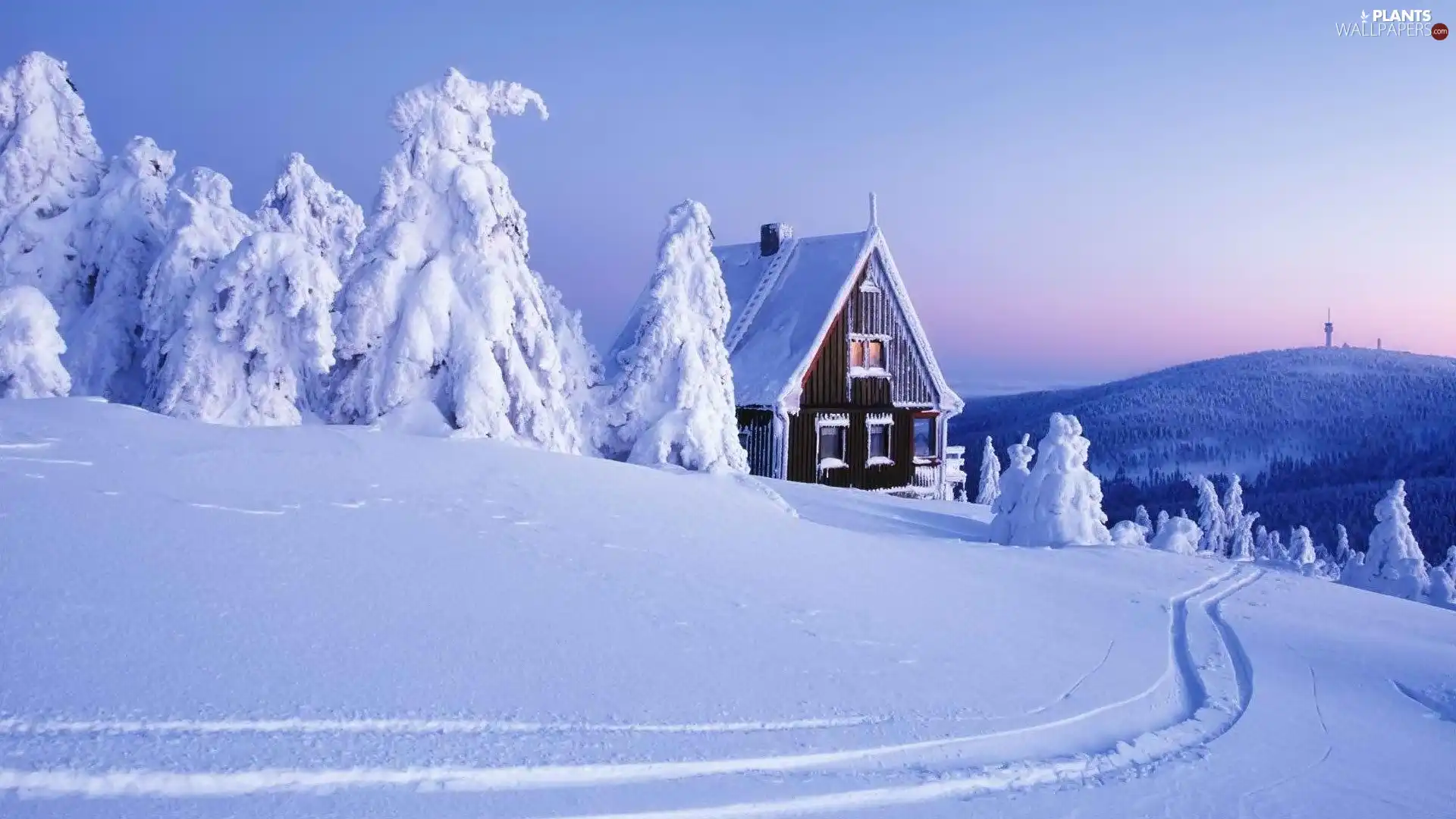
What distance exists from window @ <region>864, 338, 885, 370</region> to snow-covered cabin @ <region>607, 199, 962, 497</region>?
0.10 feet

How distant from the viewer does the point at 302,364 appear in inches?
682

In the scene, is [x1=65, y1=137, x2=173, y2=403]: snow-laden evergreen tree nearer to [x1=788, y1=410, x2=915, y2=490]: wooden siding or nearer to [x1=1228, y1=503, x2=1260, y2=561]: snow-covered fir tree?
[x1=788, y1=410, x2=915, y2=490]: wooden siding

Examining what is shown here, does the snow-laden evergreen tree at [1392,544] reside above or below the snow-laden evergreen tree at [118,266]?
below

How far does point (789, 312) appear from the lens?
2942 centimetres

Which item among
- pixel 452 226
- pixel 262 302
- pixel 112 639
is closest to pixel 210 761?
pixel 112 639

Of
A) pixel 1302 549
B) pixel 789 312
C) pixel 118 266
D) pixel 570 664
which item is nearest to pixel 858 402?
pixel 789 312

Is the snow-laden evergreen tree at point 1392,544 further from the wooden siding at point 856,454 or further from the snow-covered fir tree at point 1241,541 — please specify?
the snow-covered fir tree at point 1241,541

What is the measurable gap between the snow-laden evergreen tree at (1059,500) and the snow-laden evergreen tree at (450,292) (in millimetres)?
8888

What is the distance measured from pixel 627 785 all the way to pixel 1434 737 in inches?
266

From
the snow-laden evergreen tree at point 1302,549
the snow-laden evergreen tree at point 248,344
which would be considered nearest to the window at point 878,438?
the snow-laden evergreen tree at point 248,344

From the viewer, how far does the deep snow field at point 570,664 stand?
481 centimetres

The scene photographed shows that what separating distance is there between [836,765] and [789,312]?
24.3 m

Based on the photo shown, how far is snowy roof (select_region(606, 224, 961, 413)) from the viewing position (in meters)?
27.8

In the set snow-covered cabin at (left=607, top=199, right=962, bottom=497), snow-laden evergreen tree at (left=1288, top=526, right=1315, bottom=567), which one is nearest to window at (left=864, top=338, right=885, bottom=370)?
snow-covered cabin at (left=607, top=199, right=962, bottom=497)
